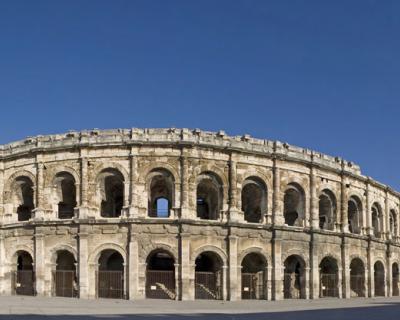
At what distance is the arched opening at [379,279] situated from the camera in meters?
37.3

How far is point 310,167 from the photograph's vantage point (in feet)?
106

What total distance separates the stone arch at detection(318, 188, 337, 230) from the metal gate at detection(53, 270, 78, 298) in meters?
13.7

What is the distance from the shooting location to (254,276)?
31406 millimetres

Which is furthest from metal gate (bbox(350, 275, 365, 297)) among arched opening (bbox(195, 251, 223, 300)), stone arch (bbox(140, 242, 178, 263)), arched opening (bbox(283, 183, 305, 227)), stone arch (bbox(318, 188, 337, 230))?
stone arch (bbox(140, 242, 178, 263))

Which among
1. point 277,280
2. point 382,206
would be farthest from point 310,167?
point 382,206

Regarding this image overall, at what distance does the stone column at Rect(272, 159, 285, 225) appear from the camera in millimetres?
30531

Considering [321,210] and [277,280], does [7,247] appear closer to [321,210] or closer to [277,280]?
[277,280]

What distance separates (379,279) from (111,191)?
17.5 m

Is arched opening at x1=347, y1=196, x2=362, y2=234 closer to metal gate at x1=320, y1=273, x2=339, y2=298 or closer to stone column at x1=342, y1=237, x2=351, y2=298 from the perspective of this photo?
stone column at x1=342, y1=237, x2=351, y2=298

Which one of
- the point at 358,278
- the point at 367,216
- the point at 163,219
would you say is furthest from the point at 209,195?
the point at 358,278

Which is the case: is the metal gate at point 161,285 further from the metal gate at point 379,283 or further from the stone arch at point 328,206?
the metal gate at point 379,283

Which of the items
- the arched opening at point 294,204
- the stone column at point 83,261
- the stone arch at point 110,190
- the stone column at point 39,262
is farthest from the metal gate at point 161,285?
the arched opening at point 294,204

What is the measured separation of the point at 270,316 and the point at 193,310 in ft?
12.1

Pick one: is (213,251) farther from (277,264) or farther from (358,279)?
(358,279)
